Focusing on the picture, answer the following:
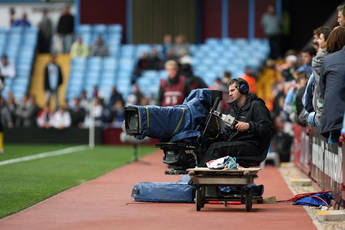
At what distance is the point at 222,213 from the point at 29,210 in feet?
7.22

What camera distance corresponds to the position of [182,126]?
390 inches

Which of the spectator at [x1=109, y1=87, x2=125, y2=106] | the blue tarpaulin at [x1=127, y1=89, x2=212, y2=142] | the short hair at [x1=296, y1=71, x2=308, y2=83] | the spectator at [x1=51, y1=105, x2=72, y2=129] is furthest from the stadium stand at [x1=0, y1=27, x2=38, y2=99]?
the blue tarpaulin at [x1=127, y1=89, x2=212, y2=142]

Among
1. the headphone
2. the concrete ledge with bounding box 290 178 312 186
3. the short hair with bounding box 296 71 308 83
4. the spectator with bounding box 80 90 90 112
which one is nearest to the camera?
the headphone

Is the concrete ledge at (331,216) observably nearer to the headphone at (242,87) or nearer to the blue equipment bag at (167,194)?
the blue equipment bag at (167,194)

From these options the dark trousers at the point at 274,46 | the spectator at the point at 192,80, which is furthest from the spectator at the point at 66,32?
the spectator at the point at 192,80

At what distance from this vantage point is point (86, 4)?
3688 cm

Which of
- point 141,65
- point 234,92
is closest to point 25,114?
point 141,65

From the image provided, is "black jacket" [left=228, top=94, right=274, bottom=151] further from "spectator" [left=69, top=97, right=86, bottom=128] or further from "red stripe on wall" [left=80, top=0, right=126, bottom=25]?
"red stripe on wall" [left=80, top=0, right=126, bottom=25]

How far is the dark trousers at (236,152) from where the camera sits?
10.4 m

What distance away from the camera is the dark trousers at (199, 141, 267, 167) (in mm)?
10375

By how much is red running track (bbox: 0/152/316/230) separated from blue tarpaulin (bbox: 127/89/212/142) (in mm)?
870

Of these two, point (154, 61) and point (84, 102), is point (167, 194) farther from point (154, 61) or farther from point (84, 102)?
point (154, 61)

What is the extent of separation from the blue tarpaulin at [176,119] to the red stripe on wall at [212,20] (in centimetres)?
2477

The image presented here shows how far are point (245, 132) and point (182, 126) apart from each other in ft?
3.44
